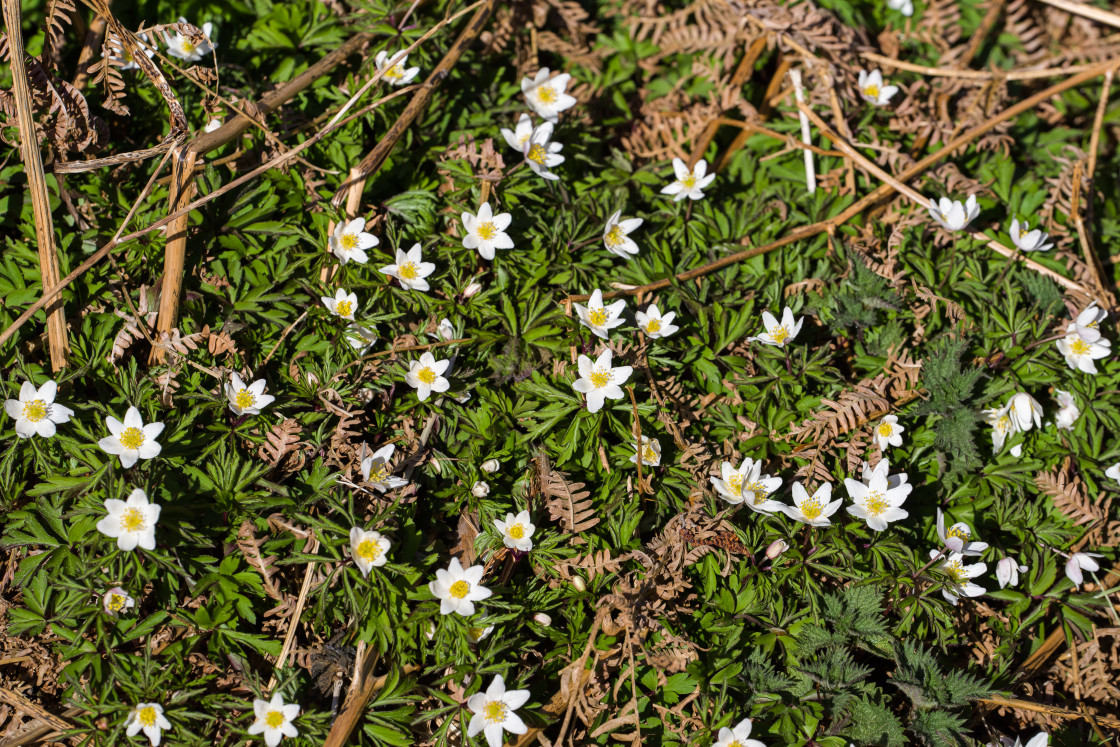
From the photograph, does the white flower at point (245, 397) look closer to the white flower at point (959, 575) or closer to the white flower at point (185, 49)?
the white flower at point (185, 49)

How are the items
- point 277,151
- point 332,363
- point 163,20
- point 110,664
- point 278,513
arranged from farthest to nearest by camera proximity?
point 163,20, point 277,151, point 332,363, point 278,513, point 110,664

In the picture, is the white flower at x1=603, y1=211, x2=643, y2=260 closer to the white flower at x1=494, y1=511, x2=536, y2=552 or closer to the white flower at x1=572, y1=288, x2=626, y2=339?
the white flower at x1=572, y1=288, x2=626, y2=339

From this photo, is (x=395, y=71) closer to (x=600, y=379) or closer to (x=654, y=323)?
(x=654, y=323)

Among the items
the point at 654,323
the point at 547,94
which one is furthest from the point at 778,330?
the point at 547,94

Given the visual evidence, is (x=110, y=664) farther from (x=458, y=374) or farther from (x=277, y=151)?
(x=277, y=151)

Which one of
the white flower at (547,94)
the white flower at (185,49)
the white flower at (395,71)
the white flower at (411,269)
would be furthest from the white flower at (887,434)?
the white flower at (185,49)

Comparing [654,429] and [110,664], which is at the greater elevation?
[654,429]

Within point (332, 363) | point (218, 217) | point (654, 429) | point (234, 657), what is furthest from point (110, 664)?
point (654, 429)

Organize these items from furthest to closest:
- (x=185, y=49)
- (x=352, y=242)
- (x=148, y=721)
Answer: (x=185, y=49)
(x=352, y=242)
(x=148, y=721)
